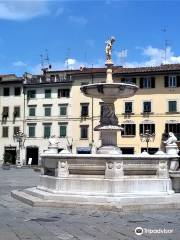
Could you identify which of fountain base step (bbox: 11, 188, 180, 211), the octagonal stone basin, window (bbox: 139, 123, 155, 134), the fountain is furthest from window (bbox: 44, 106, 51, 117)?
fountain base step (bbox: 11, 188, 180, 211)

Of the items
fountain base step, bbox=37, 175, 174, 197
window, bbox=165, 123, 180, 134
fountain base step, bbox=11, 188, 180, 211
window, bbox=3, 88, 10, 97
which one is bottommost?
fountain base step, bbox=11, 188, 180, 211

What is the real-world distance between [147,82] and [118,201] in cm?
4575

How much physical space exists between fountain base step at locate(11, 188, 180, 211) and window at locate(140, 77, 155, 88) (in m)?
44.4

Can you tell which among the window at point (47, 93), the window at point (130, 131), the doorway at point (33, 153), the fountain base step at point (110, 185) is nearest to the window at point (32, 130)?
the doorway at point (33, 153)

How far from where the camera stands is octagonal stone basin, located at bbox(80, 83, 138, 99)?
A: 56.7 feet

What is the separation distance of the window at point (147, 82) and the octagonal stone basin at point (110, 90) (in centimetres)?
3994

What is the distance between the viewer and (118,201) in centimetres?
1264

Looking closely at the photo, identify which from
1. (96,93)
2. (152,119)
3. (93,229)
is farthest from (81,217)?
(152,119)

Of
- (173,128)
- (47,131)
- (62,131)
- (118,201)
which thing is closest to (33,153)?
(47,131)

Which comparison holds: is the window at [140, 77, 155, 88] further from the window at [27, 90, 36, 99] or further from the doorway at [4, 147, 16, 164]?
the doorway at [4, 147, 16, 164]

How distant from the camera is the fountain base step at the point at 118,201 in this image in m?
12.5

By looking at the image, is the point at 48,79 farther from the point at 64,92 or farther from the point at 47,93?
the point at 64,92

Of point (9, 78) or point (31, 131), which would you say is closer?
point (31, 131)

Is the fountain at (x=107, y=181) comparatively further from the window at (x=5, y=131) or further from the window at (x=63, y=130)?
the window at (x=5, y=131)
